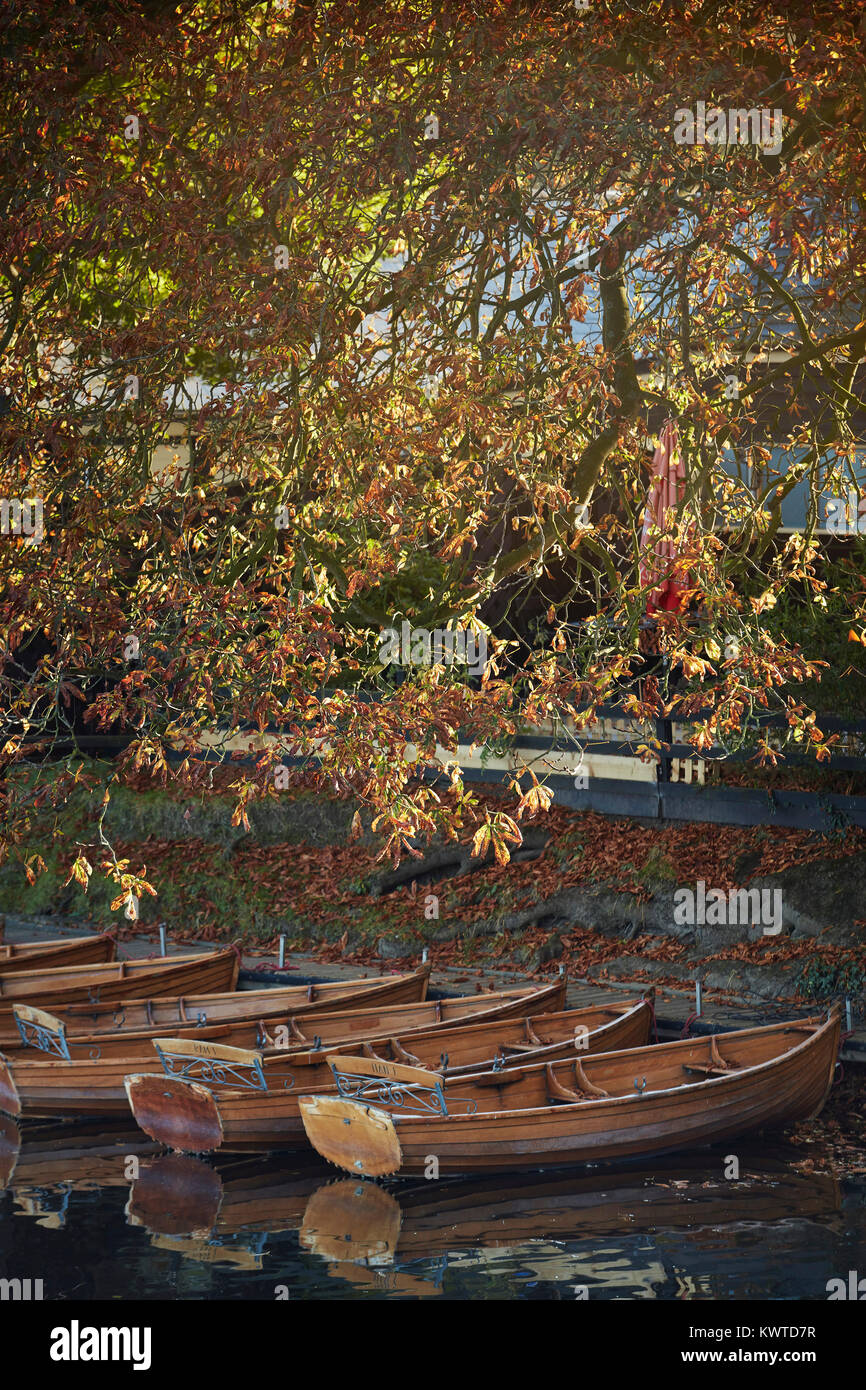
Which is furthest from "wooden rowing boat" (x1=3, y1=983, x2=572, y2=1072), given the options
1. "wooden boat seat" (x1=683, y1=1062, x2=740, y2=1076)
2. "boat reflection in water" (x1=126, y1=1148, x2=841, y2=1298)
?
"boat reflection in water" (x1=126, y1=1148, x2=841, y2=1298)

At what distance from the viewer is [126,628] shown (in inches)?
404

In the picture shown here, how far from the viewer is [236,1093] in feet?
43.0

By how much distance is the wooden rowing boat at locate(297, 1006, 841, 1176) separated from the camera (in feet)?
40.0

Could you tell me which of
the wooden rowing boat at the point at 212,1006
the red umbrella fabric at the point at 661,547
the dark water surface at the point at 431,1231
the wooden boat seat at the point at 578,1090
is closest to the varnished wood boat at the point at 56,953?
the wooden rowing boat at the point at 212,1006

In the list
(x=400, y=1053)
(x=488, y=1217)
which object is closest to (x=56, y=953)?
(x=400, y=1053)

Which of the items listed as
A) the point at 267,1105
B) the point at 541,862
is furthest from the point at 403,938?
the point at 267,1105

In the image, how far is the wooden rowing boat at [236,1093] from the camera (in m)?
13.1

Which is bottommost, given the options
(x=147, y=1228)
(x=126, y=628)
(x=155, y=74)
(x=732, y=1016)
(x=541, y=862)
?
(x=147, y=1228)

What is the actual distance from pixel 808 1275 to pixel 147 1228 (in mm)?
5309

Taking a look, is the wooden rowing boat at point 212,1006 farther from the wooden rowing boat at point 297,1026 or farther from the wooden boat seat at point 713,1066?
the wooden boat seat at point 713,1066

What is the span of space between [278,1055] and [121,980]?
350 cm

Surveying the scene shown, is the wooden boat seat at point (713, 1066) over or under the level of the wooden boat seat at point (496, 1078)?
over

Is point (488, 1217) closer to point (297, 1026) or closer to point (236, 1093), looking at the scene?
point (236, 1093)

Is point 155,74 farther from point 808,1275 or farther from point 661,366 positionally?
point 808,1275
